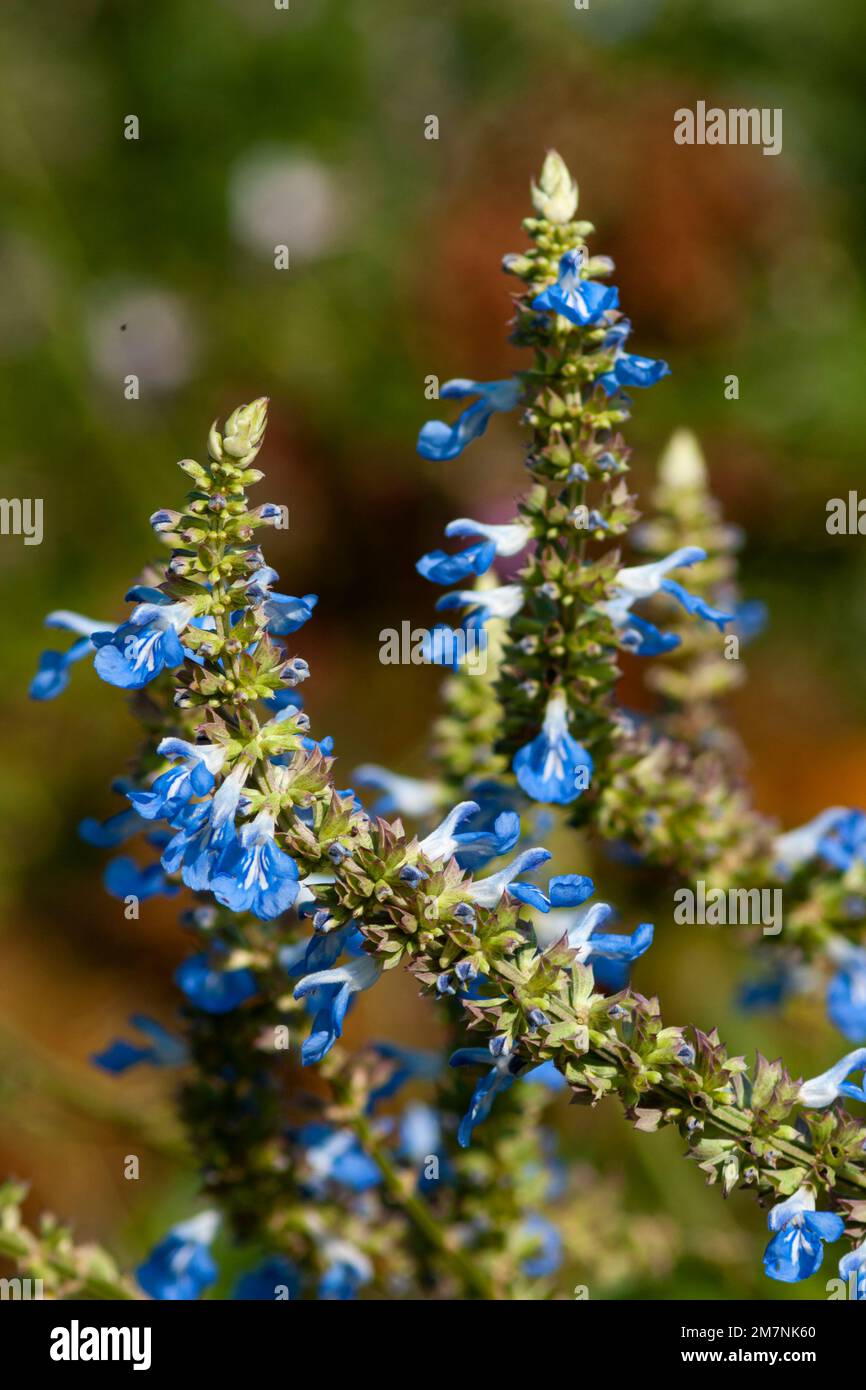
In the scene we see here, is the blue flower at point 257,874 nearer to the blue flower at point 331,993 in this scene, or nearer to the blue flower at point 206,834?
the blue flower at point 206,834

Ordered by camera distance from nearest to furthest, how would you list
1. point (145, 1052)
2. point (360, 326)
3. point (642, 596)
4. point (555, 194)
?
point (555, 194)
point (642, 596)
point (145, 1052)
point (360, 326)

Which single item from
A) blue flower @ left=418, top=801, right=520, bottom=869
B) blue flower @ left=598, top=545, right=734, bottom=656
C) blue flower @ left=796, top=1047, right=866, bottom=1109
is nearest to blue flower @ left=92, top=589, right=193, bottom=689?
blue flower @ left=418, top=801, right=520, bottom=869

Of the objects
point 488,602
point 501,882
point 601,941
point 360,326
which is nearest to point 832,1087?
point 601,941

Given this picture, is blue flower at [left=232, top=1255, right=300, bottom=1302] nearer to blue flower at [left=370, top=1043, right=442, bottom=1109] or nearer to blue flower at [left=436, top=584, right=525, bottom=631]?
blue flower at [left=370, top=1043, right=442, bottom=1109]

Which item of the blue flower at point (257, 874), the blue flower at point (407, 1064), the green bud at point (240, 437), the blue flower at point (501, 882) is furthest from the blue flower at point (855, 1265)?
the green bud at point (240, 437)

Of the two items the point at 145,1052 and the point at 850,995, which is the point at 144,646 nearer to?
the point at 145,1052

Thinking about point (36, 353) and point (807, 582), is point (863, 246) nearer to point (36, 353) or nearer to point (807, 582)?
point (807, 582)
